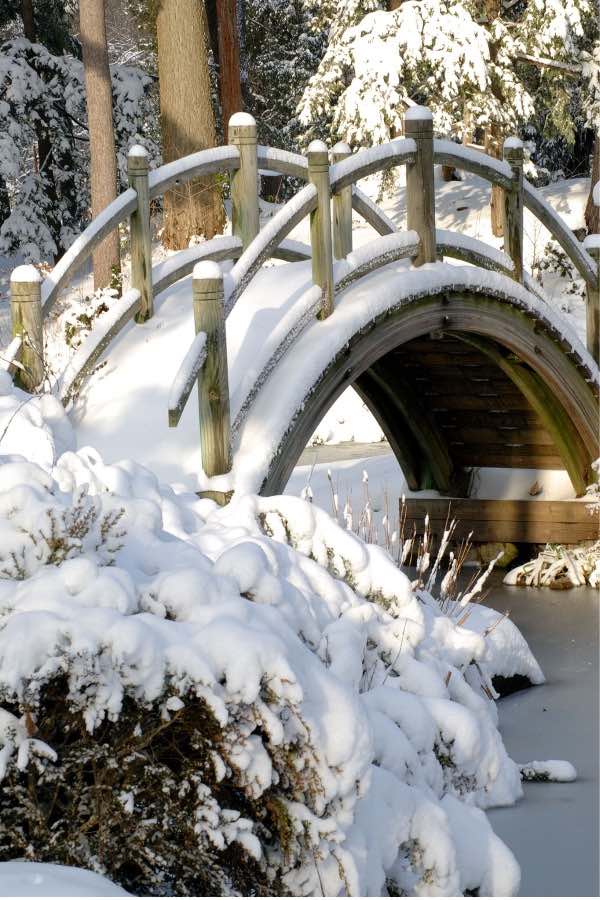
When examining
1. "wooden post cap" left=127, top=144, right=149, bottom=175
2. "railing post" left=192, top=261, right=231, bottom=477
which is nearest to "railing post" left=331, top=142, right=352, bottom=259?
"wooden post cap" left=127, top=144, right=149, bottom=175

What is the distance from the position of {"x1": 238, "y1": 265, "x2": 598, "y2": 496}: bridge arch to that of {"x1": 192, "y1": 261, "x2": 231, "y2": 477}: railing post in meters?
0.26

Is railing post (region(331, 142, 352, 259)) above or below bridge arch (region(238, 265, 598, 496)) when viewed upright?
above

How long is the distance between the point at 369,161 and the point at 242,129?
713 mm

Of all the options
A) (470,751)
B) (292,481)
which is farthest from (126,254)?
(470,751)

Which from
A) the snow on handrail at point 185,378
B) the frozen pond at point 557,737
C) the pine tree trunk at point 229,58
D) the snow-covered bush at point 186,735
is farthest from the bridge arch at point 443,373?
the pine tree trunk at point 229,58

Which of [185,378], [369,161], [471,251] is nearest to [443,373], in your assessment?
[471,251]

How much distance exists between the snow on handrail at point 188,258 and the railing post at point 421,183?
1189 millimetres

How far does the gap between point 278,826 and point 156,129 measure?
73.3ft

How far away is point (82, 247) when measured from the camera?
6.01m

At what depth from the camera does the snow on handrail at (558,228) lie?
9570 mm

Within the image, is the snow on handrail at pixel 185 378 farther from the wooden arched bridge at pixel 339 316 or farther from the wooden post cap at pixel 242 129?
the wooden post cap at pixel 242 129

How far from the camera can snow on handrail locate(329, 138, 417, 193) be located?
22.6 ft

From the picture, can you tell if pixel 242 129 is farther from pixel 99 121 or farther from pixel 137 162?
pixel 99 121

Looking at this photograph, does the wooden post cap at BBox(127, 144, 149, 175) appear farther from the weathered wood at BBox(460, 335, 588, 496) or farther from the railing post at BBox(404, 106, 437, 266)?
the weathered wood at BBox(460, 335, 588, 496)
